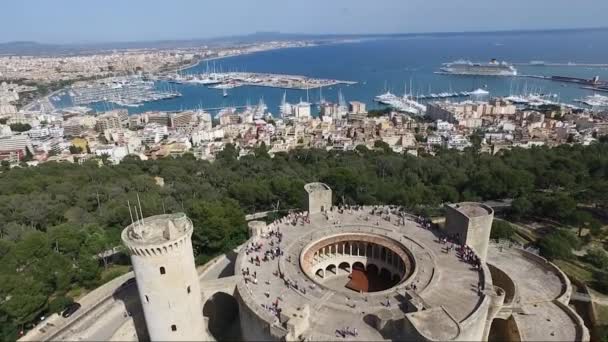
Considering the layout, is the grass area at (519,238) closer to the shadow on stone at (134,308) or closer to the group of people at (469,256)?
the group of people at (469,256)

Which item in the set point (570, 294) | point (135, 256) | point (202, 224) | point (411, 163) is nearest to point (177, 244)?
point (135, 256)

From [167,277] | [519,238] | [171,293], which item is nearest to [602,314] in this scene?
[519,238]

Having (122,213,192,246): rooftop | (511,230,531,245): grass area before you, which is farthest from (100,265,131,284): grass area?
(511,230,531,245): grass area

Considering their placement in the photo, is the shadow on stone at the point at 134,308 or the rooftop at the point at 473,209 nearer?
the shadow on stone at the point at 134,308

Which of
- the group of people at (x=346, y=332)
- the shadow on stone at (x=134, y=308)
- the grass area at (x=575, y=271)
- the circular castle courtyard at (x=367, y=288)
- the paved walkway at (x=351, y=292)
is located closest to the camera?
the group of people at (x=346, y=332)

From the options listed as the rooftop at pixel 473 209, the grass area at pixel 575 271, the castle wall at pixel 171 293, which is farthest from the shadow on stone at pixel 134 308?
the grass area at pixel 575 271

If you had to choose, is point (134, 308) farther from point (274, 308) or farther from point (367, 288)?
point (367, 288)

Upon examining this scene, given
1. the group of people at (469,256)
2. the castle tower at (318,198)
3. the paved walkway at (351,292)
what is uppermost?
the castle tower at (318,198)
